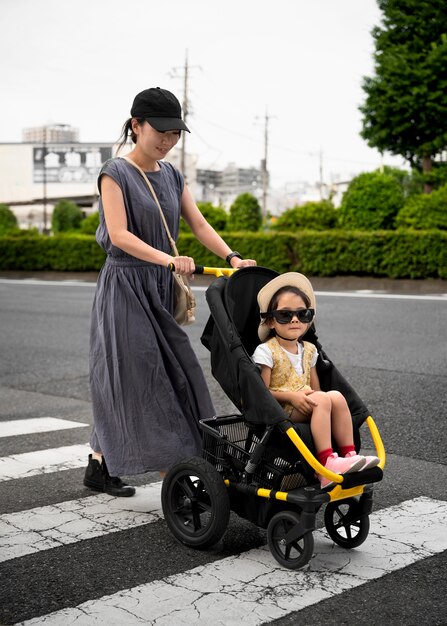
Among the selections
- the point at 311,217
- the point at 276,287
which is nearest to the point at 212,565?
the point at 276,287

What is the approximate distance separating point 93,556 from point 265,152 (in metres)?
73.2

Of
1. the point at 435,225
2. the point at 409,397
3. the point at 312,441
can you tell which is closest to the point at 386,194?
the point at 435,225

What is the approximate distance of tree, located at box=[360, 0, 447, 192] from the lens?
31.4 meters

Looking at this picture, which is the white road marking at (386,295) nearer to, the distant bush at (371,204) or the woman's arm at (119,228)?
the distant bush at (371,204)

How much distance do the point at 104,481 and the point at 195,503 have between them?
3.37ft

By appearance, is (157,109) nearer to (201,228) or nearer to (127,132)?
(127,132)

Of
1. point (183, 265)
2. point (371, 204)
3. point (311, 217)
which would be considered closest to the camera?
point (183, 265)

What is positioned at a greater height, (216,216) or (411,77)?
(411,77)

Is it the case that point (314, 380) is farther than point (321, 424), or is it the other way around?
point (314, 380)

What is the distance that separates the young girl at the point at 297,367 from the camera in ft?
12.1

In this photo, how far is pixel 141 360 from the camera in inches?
175

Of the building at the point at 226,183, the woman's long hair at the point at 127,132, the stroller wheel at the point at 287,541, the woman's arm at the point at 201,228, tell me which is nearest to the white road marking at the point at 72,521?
the stroller wheel at the point at 287,541

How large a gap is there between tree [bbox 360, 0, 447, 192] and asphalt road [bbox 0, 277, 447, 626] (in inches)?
702

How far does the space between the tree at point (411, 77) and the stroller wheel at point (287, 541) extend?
1156 inches
